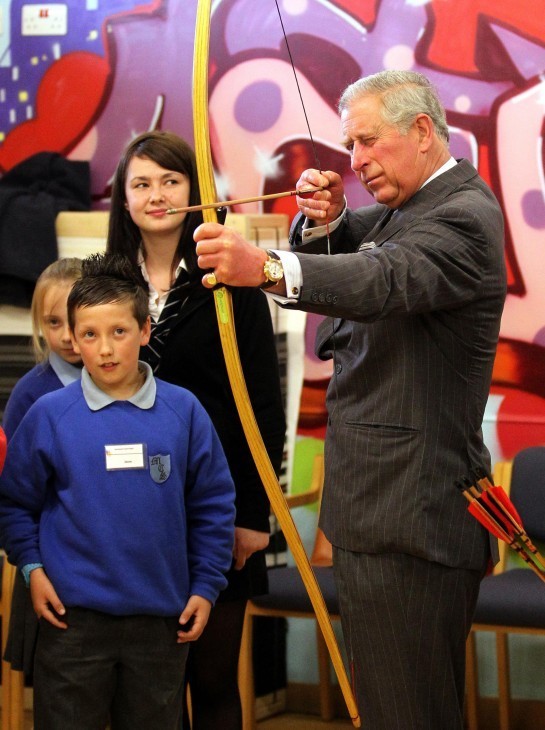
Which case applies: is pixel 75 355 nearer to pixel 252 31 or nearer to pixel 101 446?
pixel 101 446

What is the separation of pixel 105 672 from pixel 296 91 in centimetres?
214

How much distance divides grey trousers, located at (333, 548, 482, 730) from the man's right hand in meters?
0.60

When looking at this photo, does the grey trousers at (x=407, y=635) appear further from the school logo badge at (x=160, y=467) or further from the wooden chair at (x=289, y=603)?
the wooden chair at (x=289, y=603)

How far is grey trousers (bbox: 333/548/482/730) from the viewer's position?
71.1 inches

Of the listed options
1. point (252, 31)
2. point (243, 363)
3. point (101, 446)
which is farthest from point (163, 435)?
point (252, 31)

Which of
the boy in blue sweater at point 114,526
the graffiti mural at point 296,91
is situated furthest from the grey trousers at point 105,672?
the graffiti mural at point 296,91

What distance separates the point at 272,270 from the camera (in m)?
1.56

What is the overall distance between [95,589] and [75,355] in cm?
54

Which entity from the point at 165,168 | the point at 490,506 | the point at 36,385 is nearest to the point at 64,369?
the point at 36,385

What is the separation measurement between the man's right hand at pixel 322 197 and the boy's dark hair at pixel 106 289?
352 mm

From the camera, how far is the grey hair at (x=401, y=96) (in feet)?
5.89

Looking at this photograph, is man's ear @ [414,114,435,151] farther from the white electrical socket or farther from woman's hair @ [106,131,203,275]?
the white electrical socket

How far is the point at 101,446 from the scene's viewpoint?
2.05 metres

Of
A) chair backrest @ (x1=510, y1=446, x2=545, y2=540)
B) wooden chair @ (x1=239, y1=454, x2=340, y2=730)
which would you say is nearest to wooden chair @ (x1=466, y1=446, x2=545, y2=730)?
chair backrest @ (x1=510, y1=446, x2=545, y2=540)
